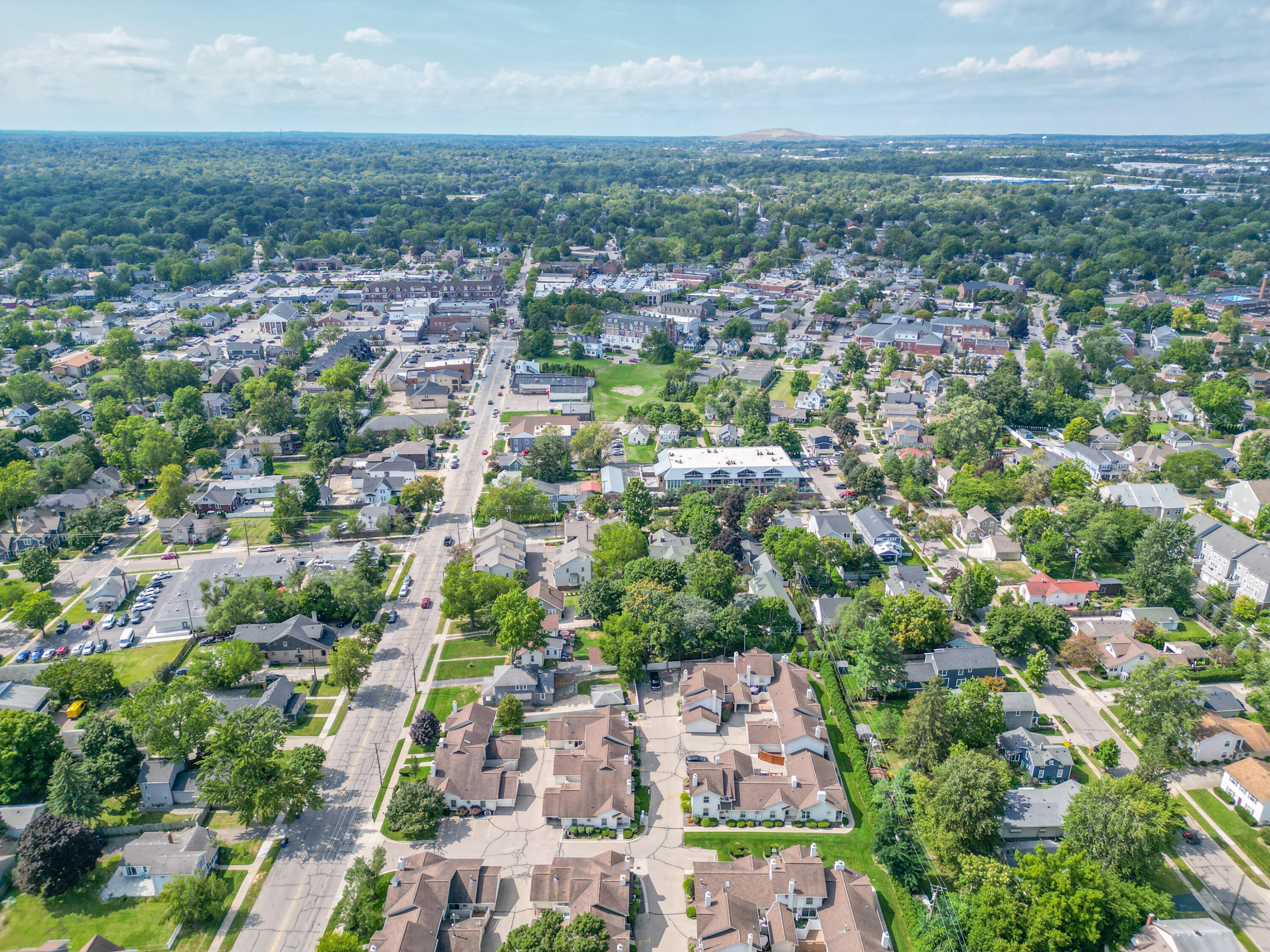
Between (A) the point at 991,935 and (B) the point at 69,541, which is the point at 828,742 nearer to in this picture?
(A) the point at 991,935

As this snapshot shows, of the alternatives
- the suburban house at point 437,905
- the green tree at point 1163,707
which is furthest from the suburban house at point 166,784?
the green tree at point 1163,707

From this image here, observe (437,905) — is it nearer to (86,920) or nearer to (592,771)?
(592,771)

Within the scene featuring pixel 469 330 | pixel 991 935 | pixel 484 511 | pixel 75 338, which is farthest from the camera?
pixel 469 330

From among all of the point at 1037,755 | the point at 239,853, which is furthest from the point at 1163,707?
the point at 239,853

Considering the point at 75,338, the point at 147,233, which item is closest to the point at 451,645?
the point at 75,338

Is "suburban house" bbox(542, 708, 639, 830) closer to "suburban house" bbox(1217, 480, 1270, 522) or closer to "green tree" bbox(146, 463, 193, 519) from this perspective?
"green tree" bbox(146, 463, 193, 519)

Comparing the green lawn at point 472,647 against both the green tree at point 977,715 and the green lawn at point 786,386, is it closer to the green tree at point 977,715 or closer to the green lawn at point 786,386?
the green tree at point 977,715
